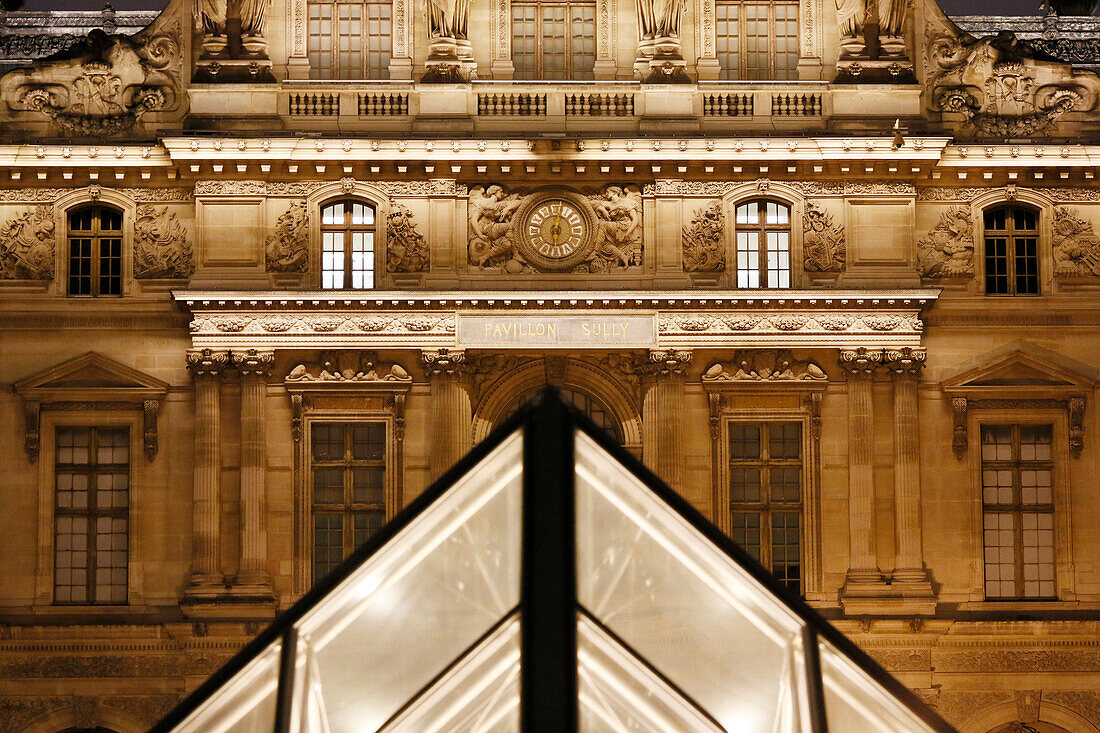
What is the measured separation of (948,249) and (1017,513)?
4.58m

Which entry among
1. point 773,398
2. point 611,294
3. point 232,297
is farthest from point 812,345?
point 232,297

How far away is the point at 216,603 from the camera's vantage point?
29.9m

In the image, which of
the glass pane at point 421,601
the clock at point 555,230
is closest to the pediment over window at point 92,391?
the clock at point 555,230

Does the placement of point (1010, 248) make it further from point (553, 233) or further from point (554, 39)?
point (554, 39)

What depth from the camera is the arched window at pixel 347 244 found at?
102ft

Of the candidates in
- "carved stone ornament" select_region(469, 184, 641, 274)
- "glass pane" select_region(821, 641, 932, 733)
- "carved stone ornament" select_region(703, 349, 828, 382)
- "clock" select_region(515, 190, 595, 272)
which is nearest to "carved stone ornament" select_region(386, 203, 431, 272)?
"carved stone ornament" select_region(469, 184, 641, 274)

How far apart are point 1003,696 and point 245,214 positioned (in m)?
14.8

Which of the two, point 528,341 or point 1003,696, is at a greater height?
point 528,341

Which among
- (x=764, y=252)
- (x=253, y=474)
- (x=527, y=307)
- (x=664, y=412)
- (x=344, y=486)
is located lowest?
(x=344, y=486)

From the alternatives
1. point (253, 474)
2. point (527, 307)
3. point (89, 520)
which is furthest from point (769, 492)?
point (89, 520)

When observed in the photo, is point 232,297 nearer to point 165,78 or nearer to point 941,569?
point 165,78

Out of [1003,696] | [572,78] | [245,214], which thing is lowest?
[1003,696]

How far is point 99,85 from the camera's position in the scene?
104ft

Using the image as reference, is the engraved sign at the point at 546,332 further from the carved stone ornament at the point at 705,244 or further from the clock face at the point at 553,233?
the carved stone ornament at the point at 705,244
